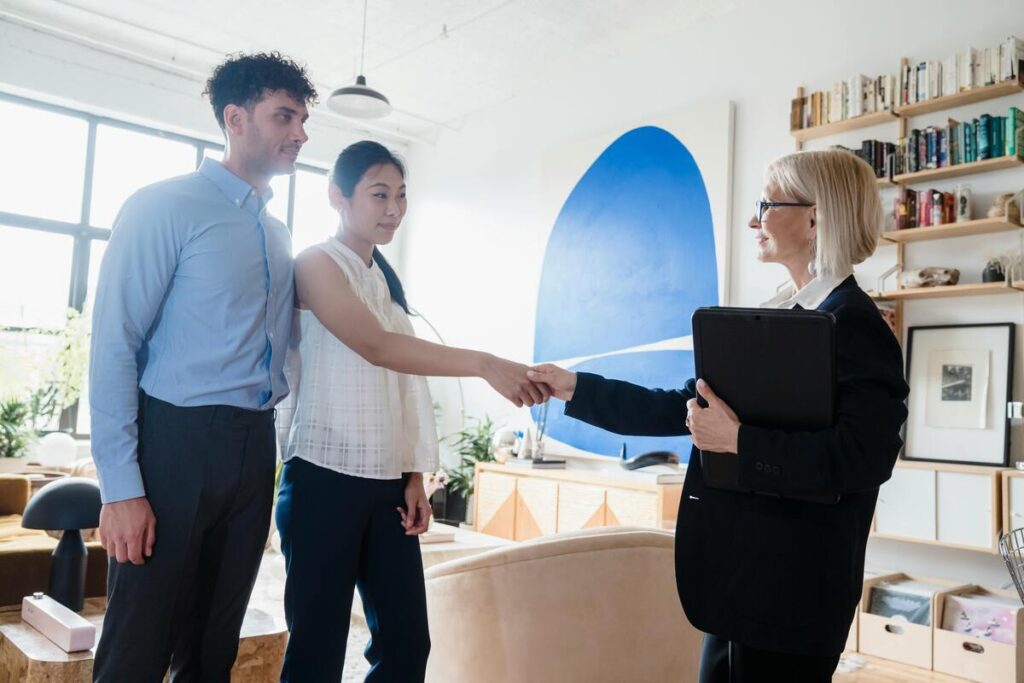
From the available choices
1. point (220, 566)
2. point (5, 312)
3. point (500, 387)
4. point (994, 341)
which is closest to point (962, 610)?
point (994, 341)

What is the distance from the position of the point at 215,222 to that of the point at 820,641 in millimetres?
1273

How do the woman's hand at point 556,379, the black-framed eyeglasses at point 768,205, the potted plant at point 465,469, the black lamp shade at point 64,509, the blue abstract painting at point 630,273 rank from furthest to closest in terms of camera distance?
the potted plant at point 465,469 → the blue abstract painting at point 630,273 → the black lamp shade at point 64,509 → the woman's hand at point 556,379 → the black-framed eyeglasses at point 768,205

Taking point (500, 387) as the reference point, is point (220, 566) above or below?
below

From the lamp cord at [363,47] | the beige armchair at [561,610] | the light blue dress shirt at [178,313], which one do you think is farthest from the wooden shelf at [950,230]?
the lamp cord at [363,47]

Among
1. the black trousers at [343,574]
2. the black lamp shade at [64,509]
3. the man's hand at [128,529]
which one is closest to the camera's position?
the man's hand at [128,529]

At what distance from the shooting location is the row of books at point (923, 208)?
4109 millimetres

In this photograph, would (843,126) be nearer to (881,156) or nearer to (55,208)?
(881,156)

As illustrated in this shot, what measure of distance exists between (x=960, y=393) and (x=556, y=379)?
305cm

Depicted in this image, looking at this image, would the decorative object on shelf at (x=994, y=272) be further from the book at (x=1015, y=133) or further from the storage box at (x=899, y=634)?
the storage box at (x=899, y=634)

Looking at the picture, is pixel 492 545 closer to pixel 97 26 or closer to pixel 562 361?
pixel 562 361

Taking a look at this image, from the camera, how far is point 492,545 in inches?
157

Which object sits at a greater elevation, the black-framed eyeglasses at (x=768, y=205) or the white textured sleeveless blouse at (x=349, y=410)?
the black-framed eyeglasses at (x=768, y=205)

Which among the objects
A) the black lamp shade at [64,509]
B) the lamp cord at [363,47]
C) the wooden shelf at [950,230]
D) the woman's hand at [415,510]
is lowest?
the black lamp shade at [64,509]

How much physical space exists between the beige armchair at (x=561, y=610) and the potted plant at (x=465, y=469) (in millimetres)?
4465
